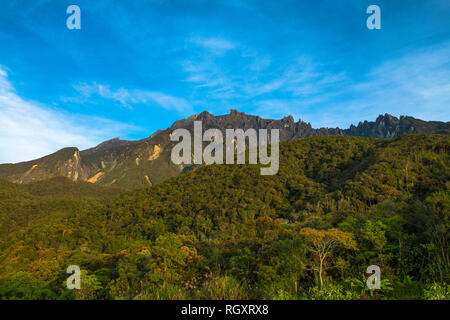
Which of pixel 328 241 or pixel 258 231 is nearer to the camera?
pixel 328 241

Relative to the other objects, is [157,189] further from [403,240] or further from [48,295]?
[403,240]

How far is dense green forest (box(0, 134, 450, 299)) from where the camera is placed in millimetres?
10398

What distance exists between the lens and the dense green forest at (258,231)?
1040 centimetres

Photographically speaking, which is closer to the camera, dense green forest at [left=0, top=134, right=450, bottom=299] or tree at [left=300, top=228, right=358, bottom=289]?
dense green forest at [left=0, top=134, right=450, bottom=299]

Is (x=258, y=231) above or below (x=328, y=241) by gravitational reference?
below

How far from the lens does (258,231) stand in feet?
119

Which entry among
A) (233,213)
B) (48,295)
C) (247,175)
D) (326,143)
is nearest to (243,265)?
(48,295)

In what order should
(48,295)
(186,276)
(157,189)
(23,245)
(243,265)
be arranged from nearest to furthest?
1. (48,295)
2. (186,276)
3. (243,265)
4. (23,245)
5. (157,189)

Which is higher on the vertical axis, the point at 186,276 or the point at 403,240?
the point at 403,240

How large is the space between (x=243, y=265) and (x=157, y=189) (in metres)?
88.1

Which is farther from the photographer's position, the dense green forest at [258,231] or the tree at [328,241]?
the tree at [328,241]

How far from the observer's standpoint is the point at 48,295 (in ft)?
42.4
